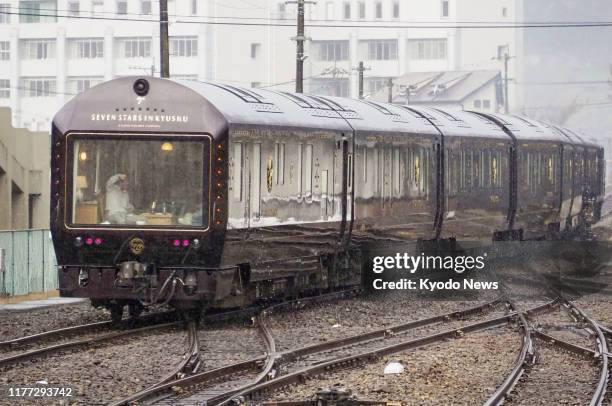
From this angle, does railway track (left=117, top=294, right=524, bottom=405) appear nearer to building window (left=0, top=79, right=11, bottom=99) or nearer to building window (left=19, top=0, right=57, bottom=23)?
building window (left=0, top=79, right=11, bottom=99)

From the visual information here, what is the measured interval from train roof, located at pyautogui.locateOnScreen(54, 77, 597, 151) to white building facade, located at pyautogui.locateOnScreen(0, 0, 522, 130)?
64073 millimetres

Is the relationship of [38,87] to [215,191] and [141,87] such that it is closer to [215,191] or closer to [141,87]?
[141,87]

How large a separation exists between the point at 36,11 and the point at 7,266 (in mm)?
81184

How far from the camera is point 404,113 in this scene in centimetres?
2383

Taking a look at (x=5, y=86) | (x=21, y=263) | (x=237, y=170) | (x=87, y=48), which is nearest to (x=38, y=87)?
(x=5, y=86)

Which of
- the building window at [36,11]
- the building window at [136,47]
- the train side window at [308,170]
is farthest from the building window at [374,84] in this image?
the train side window at [308,170]

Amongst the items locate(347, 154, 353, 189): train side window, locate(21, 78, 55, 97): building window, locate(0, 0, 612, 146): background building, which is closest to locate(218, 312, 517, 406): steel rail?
locate(347, 154, 353, 189): train side window

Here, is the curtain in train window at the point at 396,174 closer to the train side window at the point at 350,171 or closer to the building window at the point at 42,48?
the train side window at the point at 350,171

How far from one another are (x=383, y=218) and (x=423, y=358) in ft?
24.7

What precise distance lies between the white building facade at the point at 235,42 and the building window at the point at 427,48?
0.08m

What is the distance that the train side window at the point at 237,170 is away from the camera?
1636cm

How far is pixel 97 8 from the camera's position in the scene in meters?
97.8

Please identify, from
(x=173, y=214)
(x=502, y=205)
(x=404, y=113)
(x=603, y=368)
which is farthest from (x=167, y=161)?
(x=502, y=205)

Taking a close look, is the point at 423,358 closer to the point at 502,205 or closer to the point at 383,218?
the point at 383,218
